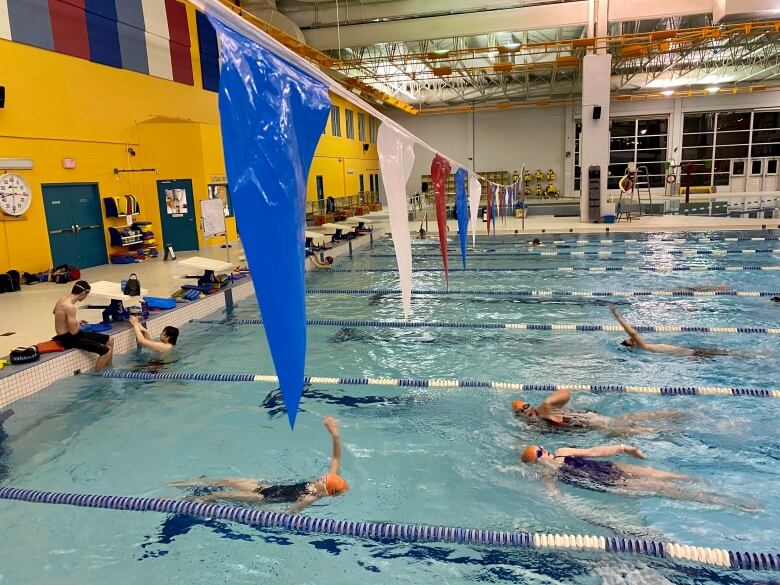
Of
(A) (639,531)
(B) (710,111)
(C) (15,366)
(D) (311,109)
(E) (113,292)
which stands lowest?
(A) (639,531)

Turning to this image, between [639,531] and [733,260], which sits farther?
[733,260]

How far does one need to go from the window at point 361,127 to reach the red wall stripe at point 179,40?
15.6 metres

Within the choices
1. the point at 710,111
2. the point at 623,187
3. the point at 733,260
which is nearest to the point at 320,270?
the point at 733,260

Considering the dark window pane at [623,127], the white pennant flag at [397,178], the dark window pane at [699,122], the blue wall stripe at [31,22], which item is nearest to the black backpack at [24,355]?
the white pennant flag at [397,178]

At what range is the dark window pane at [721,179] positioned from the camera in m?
27.9

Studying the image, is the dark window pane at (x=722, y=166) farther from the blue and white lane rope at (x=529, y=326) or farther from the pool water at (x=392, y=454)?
the blue and white lane rope at (x=529, y=326)

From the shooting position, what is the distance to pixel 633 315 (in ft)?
25.0

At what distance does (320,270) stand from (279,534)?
353 inches

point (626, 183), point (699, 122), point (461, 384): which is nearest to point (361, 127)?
point (626, 183)

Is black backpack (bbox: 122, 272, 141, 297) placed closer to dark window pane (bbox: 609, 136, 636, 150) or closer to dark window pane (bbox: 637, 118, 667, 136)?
dark window pane (bbox: 609, 136, 636, 150)

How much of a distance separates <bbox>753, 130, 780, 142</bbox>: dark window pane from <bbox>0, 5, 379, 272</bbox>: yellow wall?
24.9 m

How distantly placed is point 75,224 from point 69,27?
362cm

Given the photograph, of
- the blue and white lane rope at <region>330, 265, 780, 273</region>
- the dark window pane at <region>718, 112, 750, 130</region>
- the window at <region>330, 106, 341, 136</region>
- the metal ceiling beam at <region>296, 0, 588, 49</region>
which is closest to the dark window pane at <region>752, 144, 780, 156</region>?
the dark window pane at <region>718, 112, 750, 130</region>

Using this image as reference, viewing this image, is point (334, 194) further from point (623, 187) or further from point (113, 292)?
point (113, 292)
